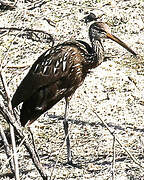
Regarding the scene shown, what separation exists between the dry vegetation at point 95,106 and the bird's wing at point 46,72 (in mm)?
139

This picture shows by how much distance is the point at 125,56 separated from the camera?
20.7ft

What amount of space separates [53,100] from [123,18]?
3146mm

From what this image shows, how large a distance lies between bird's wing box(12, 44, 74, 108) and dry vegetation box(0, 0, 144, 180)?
0.14m

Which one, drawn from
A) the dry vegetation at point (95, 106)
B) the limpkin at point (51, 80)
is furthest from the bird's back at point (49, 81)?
the dry vegetation at point (95, 106)

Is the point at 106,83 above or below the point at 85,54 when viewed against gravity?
below

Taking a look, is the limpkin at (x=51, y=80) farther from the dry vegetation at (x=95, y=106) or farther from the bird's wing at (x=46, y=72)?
the dry vegetation at (x=95, y=106)

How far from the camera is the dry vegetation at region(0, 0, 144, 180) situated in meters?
4.16

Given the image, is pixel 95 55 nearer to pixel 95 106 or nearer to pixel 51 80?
pixel 51 80

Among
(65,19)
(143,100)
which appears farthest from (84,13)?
(143,100)

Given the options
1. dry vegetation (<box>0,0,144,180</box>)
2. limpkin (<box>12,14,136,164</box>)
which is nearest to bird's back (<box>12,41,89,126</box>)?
limpkin (<box>12,14,136,164</box>)

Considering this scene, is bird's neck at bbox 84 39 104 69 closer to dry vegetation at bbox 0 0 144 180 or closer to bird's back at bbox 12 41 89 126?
bird's back at bbox 12 41 89 126

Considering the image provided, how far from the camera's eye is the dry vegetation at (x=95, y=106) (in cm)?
416

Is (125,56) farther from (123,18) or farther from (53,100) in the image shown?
(53,100)

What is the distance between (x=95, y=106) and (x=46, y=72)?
1.22 metres
